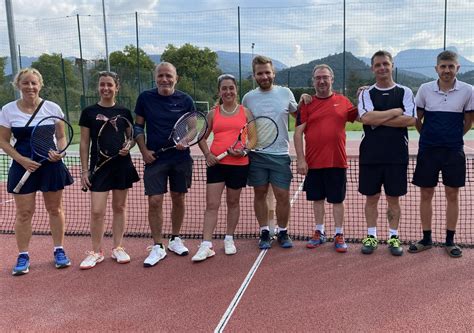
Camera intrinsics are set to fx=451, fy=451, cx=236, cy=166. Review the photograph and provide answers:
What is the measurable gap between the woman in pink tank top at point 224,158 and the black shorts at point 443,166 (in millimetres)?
1529

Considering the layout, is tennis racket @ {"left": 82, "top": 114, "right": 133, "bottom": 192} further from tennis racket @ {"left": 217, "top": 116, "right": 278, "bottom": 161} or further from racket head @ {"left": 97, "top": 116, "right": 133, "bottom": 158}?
tennis racket @ {"left": 217, "top": 116, "right": 278, "bottom": 161}

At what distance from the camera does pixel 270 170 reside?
160 inches

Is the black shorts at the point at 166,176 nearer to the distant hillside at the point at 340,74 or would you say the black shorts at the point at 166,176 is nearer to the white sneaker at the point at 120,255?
the white sneaker at the point at 120,255

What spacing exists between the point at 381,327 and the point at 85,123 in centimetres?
270

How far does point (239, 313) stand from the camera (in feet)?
9.62

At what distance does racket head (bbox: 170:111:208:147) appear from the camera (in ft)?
12.4

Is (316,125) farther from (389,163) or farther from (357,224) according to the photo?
(357,224)

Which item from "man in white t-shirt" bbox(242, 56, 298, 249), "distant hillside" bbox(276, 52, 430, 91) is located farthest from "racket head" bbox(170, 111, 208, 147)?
"distant hillside" bbox(276, 52, 430, 91)

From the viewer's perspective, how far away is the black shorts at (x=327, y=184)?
402 centimetres

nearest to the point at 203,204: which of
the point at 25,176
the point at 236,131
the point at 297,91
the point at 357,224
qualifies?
the point at 357,224

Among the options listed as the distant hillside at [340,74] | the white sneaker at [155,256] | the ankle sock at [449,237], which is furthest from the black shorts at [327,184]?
the distant hillside at [340,74]

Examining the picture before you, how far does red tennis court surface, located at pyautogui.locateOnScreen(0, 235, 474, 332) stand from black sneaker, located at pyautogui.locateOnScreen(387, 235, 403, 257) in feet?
0.21

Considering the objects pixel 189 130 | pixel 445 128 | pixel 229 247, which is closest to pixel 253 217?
pixel 229 247

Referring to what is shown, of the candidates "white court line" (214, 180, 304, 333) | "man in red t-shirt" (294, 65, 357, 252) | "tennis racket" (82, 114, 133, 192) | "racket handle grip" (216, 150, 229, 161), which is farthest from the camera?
"man in red t-shirt" (294, 65, 357, 252)
